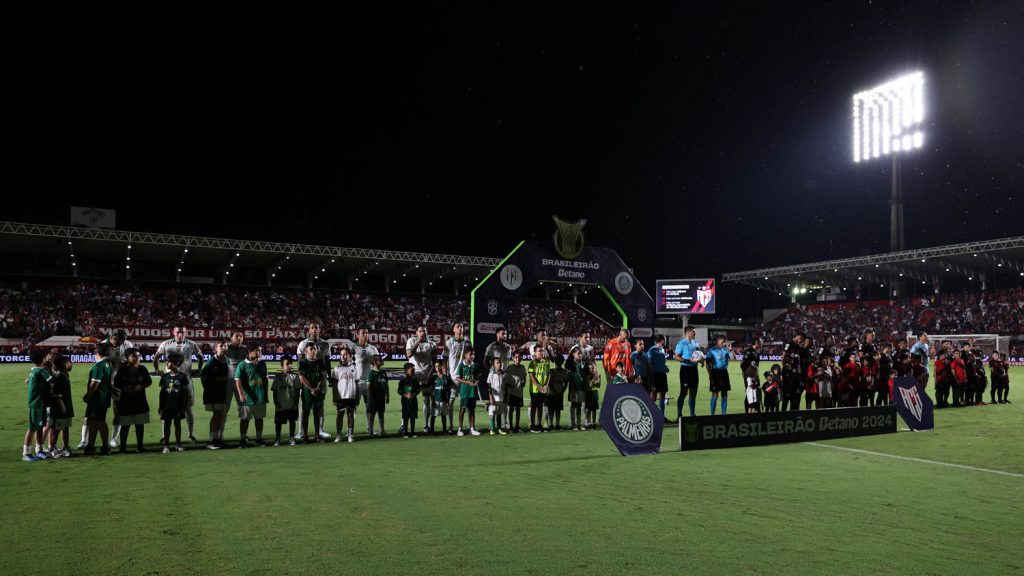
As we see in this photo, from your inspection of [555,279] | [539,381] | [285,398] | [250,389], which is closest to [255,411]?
[250,389]

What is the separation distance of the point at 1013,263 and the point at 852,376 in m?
44.7

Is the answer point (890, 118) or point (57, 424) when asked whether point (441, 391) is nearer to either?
point (57, 424)

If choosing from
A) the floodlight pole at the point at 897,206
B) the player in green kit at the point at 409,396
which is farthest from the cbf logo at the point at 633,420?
the floodlight pole at the point at 897,206

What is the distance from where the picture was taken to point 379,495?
703 cm

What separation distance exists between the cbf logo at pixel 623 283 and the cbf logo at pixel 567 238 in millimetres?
1537

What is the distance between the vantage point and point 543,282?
1780 centimetres

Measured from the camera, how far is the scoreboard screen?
55125mm

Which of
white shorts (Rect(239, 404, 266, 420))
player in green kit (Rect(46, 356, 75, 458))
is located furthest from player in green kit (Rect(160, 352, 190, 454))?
A: player in green kit (Rect(46, 356, 75, 458))

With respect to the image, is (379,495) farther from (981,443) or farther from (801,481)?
(981,443)

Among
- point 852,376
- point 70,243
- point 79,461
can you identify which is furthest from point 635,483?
point 70,243

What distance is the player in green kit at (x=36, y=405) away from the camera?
363 inches

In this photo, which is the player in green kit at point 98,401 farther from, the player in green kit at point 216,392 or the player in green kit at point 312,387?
the player in green kit at point 312,387

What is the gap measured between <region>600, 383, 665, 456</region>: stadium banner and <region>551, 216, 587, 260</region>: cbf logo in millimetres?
7839

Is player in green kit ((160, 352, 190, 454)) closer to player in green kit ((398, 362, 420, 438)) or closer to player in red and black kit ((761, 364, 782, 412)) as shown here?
player in green kit ((398, 362, 420, 438))
